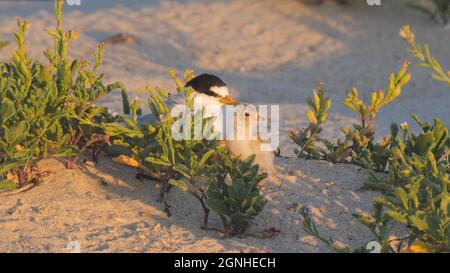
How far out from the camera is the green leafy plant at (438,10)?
8242 mm

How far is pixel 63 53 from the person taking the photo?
3.95 metres

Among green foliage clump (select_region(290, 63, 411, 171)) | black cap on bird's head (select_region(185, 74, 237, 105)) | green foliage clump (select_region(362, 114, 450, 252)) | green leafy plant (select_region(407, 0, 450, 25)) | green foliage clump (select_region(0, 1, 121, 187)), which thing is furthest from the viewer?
green leafy plant (select_region(407, 0, 450, 25))

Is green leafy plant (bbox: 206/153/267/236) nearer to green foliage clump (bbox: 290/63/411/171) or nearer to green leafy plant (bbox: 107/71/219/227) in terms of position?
green leafy plant (bbox: 107/71/219/227)

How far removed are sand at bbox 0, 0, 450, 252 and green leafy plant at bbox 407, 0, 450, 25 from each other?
0.10m

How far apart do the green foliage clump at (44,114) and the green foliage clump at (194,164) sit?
Result: 22cm

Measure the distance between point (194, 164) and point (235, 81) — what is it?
4.05 meters

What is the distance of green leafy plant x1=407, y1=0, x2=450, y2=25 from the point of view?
824 cm

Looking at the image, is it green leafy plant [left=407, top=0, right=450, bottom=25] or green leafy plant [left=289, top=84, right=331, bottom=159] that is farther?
green leafy plant [left=407, top=0, right=450, bottom=25]

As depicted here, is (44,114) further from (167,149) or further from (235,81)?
(235,81)

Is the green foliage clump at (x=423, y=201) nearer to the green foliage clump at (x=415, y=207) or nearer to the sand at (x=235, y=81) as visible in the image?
the green foliage clump at (x=415, y=207)

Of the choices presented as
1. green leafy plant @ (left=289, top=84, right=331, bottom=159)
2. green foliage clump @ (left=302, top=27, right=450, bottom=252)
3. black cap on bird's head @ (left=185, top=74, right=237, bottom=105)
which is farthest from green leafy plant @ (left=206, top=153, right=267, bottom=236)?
black cap on bird's head @ (left=185, top=74, right=237, bottom=105)

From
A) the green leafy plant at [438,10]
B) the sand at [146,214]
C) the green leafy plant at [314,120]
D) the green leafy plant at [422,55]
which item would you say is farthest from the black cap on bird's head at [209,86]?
the green leafy plant at [438,10]

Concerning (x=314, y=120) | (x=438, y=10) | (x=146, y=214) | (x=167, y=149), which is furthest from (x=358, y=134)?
(x=438, y=10)
